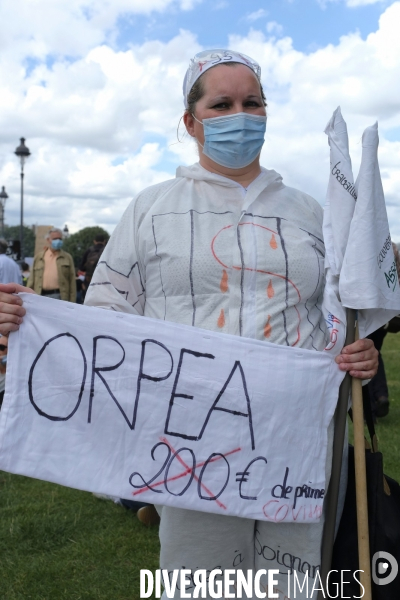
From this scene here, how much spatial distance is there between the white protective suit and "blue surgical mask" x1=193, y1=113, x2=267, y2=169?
96mm

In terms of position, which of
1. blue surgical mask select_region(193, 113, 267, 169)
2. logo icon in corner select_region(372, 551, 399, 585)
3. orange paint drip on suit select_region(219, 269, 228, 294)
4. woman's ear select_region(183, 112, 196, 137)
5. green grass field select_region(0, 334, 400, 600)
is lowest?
green grass field select_region(0, 334, 400, 600)

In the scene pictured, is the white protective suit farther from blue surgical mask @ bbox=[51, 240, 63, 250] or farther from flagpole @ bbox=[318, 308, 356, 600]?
blue surgical mask @ bbox=[51, 240, 63, 250]

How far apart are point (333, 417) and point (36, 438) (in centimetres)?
102

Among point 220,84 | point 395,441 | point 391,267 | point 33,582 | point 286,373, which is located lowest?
point 33,582

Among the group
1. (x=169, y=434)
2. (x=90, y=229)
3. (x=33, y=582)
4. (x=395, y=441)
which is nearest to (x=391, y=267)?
(x=169, y=434)

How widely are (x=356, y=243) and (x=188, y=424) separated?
820 mm

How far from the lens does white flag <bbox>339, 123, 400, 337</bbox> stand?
215 cm

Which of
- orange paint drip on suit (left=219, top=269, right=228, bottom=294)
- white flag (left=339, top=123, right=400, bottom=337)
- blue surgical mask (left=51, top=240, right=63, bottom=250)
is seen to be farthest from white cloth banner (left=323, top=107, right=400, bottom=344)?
blue surgical mask (left=51, top=240, right=63, bottom=250)

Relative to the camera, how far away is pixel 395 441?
5.84 meters

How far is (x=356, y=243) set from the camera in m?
2.17

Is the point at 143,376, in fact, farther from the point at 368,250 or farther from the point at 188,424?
the point at 368,250

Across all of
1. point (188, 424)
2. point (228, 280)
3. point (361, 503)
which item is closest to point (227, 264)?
point (228, 280)

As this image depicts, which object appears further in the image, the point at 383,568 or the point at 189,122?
the point at 189,122

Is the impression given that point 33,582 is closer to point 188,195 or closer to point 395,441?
point 188,195
